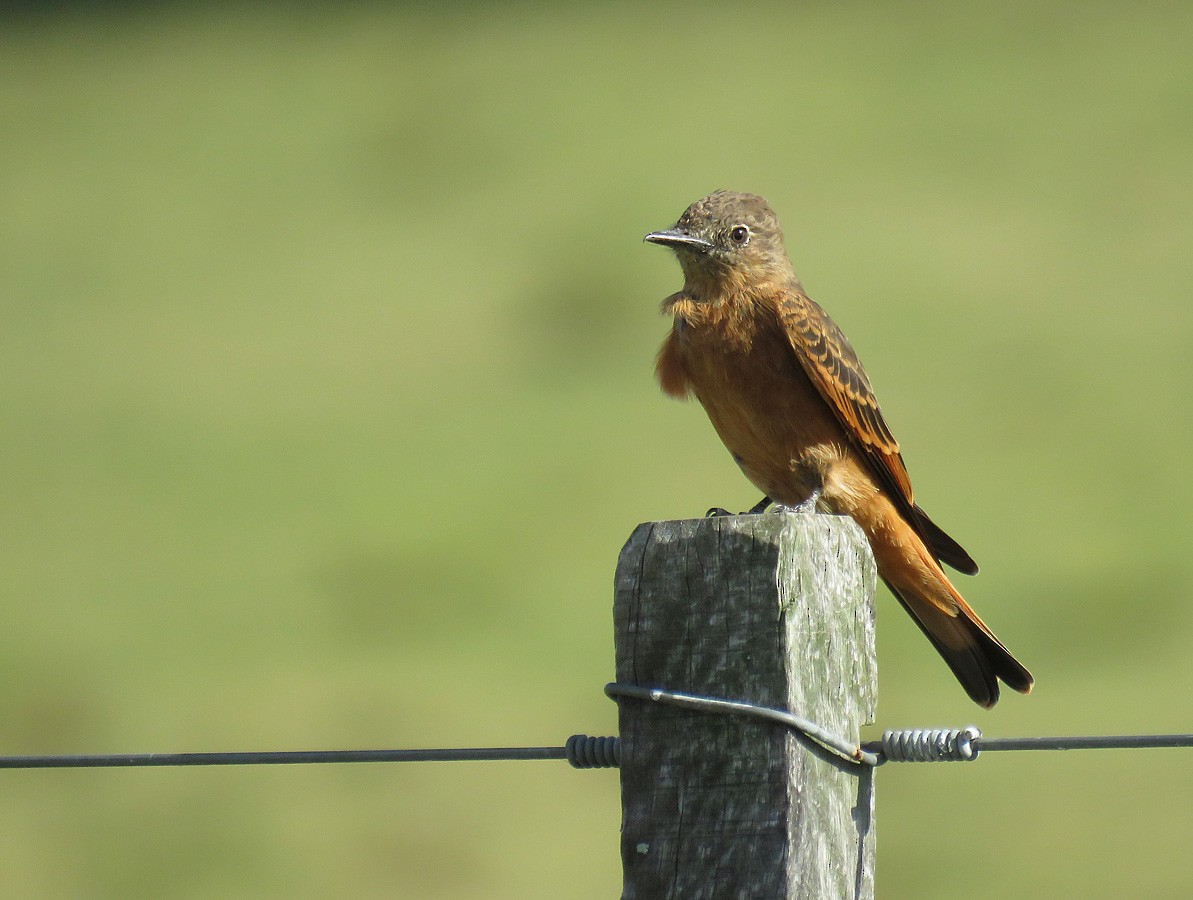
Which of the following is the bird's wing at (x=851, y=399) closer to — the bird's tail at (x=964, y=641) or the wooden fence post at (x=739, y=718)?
the bird's tail at (x=964, y=641)

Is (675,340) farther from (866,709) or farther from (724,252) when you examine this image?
(866,709)

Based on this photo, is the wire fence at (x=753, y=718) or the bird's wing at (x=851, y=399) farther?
the bird's wing at (x=851, y=399)

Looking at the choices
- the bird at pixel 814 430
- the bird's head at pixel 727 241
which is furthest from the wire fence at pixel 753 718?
the bird's head at pixel 727 241

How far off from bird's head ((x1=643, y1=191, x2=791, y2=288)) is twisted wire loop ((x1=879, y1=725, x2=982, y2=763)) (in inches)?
100

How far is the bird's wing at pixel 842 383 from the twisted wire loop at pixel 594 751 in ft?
7.21

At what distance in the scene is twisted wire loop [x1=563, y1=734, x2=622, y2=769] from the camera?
8.43 ft

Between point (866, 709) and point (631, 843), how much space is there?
0.46 m

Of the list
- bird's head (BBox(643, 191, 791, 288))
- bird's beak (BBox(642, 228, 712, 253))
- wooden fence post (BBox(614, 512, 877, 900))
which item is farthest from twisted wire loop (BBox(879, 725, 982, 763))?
bird's beak (BBox(642, 228, 712, 253))

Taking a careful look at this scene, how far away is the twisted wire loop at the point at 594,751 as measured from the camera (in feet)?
8.43

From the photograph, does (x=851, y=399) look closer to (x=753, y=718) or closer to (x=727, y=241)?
(x=727, y=241)

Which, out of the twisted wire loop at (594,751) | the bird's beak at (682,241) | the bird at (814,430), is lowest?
the twisted wire loop at (594,751)

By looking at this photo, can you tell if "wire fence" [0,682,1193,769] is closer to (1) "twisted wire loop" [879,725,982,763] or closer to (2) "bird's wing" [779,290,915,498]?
(1) "twisted wire loop" [879,725,982,763]

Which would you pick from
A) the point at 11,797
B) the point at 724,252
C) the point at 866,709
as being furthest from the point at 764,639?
the point at 11,797

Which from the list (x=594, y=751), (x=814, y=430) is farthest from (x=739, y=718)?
(x=814, y=430)
